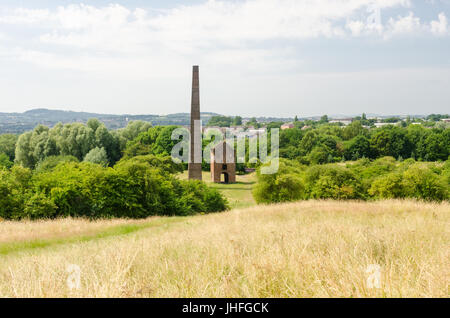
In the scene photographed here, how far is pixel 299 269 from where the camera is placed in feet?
12.5

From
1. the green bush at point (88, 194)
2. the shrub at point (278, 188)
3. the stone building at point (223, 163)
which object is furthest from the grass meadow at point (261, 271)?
the stone building at point (223, 163)

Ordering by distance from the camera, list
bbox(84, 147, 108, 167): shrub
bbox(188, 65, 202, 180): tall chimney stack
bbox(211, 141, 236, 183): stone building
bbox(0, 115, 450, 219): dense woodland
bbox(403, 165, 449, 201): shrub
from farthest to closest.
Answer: bbox(84, 147, 108, 167): shrub
bbox(211, 141, 236, 183): stone building
bbox(188, 65, 202, 180): tall chimney stack
bbox(403, 165, 449, 201): shrub
bbox(0, 115, 450, 219): dense woodland

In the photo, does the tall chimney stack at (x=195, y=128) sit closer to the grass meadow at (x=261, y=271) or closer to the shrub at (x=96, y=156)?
the shrub at (x=96, y=156)

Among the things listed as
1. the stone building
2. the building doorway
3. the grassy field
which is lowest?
the grassy field

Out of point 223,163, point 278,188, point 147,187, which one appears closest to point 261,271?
point 147,187

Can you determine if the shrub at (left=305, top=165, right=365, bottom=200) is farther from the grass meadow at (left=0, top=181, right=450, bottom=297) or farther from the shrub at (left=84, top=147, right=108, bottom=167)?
the shrub at (left=84, top=147, right=108, bottom=167)

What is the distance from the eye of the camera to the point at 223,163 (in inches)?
2251

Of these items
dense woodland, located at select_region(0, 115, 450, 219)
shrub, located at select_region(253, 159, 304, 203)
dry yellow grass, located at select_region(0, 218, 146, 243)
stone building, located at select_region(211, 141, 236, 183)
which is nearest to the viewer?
dry yellow grass, located at select_region(0, 218, 146, 243)

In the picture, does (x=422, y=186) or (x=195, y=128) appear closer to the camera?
(x=422, y=186)

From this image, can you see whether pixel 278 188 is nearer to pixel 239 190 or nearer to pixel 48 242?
pixel 239 190

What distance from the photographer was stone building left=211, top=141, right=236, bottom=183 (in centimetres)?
5694

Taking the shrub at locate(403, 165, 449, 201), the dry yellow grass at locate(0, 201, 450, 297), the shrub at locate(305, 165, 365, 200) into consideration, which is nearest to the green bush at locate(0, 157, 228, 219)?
the shrub at locate(305, 165, 365, 200)

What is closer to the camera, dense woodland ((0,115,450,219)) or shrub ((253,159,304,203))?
dense woodland ((0,115,450,219))
